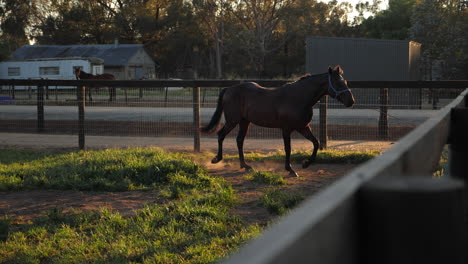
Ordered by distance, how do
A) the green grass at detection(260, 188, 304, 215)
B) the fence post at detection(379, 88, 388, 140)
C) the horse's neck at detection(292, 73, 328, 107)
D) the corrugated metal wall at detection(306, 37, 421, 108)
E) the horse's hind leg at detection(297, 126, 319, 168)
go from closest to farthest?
1. the green grass at detection(260, 188, 304, 215)
2. the horse's neck at detection(292, 73, 328, 107)
3. the horse's hind leg at detection(297, 126, 319, 168)
4. the fence post at detection(379, 88, 388, 140)
5. the corrugated metal wall at detection(306, 37, 421, 108)

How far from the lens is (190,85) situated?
40.6 feet

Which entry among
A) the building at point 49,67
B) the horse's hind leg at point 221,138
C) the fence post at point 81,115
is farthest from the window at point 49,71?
the horse's hind leg at point 221,138

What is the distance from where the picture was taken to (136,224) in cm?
534

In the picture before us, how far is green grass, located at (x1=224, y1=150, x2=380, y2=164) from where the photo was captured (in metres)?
9.89

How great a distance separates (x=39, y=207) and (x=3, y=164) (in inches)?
135

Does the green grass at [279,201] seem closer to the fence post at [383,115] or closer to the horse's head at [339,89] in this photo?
the horse's head at [339,89]

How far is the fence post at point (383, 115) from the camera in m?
11.5

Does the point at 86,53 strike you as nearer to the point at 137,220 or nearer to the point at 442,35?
the point at 442,35

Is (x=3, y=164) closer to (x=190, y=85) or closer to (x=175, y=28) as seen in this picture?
(x=190, y=85)

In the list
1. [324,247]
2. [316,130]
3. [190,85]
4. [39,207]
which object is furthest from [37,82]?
[324,247]

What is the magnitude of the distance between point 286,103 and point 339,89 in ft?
3.00

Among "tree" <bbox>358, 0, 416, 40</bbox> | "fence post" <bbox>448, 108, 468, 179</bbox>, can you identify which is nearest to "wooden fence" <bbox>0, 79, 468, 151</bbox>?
A: "fence post" <bbox>448, 108, 468, 179</bbox>

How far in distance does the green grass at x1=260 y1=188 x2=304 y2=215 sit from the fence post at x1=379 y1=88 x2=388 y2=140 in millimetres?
5647

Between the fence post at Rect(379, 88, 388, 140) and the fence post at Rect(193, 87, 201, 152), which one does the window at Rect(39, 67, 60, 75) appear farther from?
the fence post at Rect(379, 88, 388, 140)
